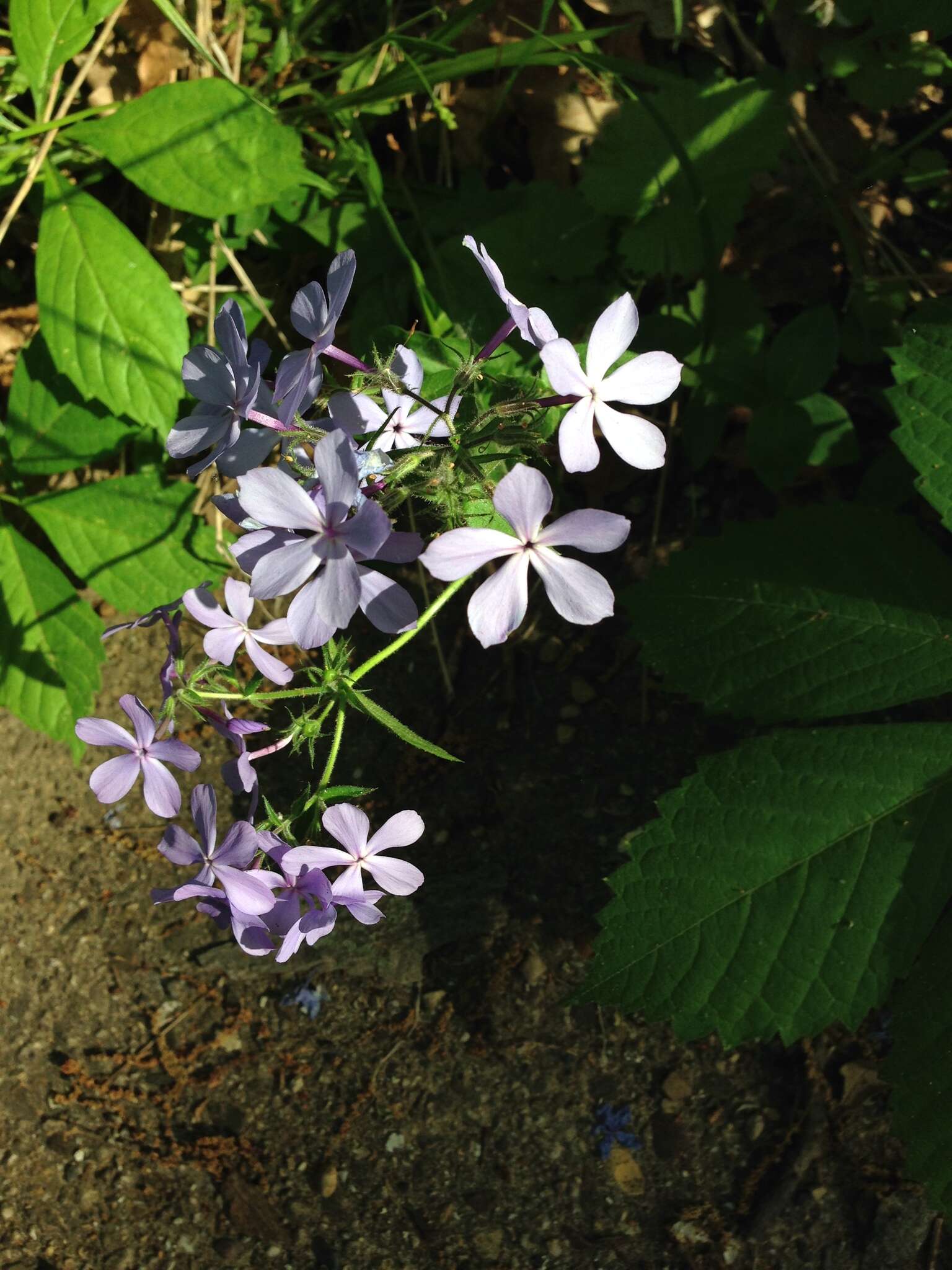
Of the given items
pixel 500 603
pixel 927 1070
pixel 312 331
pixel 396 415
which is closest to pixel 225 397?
pixel 312 331

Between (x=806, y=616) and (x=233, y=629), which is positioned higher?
(x=806, y=616)

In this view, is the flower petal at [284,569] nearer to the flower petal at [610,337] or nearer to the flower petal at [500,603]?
the flower petal at [500,603]

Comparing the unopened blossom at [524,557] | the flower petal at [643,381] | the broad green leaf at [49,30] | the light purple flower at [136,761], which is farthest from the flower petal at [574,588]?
the broad green leaf at [49,30]

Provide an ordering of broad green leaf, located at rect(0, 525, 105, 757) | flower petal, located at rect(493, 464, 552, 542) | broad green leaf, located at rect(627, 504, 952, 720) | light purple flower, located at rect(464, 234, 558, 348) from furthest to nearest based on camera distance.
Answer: broad green leaf, located at rect(0, 525, 105, 757), broad green leaf, located at rect(627, 504, 952, 720), light purple flower, located at rect(464, 234, 558, 348), flower petal, located at rect(493, 464, 552, 542)

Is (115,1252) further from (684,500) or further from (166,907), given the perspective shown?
(684,500)

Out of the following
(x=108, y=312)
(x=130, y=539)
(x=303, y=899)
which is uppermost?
(x=108, y=312)

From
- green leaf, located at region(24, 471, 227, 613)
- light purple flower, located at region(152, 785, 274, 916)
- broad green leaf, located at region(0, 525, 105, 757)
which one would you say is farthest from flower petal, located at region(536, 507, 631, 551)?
broad green leaf, located at region(0, 525, 105, 757)

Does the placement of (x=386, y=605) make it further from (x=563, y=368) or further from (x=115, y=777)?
(x=115, y=777)

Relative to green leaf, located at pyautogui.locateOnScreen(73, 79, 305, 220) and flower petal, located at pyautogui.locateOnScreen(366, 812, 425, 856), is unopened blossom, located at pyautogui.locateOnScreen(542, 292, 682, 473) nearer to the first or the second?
flower petal, located at pyautogui.locateOnScreen(366, 812, 425, 856)
